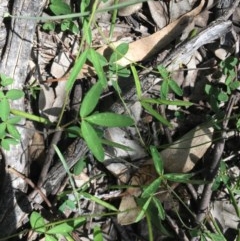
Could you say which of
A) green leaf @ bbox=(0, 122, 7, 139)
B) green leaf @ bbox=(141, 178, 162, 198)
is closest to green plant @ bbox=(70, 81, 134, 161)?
green leaf @ bbox=(141, 178, 162, 198)

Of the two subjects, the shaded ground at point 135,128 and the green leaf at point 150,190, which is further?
the shaded ground at point 135,128

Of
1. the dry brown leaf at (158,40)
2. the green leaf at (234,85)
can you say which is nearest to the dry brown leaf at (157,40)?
the dry brown leaf at (158,40)

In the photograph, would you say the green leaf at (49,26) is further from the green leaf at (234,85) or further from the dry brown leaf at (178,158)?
Result: the green leaf at (234,85)

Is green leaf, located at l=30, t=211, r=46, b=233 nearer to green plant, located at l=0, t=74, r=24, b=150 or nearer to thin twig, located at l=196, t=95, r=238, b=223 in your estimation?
green plant, located at l=0, t=74, r=24, b=150

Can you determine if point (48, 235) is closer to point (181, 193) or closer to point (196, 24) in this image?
point (181, 193)

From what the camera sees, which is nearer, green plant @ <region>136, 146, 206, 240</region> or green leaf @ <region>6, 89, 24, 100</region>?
green plant @ <region>136, 146, 206, 240</region>

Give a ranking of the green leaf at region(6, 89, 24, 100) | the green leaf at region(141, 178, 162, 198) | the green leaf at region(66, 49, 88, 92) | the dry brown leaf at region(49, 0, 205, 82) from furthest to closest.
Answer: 1. the dry brown leaf at region(49, 0, 205, 82)
2. the green leaf at region(6, 89, 24, 100)
3. the green leaf at region(141, 178, 162, 198)
4. the green leaf at region(66, 49, 88, 92)
